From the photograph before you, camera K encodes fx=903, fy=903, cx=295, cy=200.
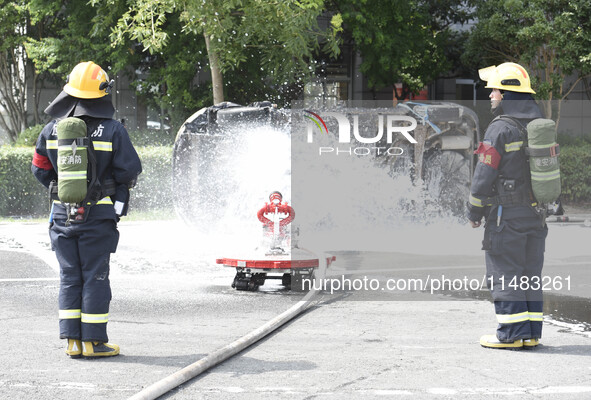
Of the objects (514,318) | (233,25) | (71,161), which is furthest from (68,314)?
(233,25)

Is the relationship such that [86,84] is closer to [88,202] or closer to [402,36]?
[88,202]

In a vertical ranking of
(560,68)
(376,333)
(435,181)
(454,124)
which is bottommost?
(376,333)

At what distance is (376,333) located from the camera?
23.2ft

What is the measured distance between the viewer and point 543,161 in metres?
6.41

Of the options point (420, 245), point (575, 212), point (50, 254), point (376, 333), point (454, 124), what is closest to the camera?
point (376, 333)

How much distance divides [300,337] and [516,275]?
1.68m

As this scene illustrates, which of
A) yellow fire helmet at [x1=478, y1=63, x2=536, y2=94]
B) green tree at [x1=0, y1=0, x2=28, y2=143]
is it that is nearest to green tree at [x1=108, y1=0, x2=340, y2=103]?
green tree at [x1=0, y1=0, x2=28, y2=143]

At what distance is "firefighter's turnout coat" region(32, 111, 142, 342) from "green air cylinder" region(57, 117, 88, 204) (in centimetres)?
14

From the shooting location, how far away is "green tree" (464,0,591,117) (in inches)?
820

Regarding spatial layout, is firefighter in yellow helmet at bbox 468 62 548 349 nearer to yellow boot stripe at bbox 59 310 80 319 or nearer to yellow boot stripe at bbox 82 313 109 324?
yellow boot stripe at bbox 82 313 109 324

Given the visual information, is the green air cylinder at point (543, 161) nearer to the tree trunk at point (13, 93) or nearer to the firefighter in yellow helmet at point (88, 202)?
the firefighter in yellow helmet at point (88, 202)

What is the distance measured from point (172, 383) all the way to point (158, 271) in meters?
5.78

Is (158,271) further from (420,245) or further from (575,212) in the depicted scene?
(575,212)

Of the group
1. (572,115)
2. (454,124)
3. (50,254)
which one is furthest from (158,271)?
(572,115)
